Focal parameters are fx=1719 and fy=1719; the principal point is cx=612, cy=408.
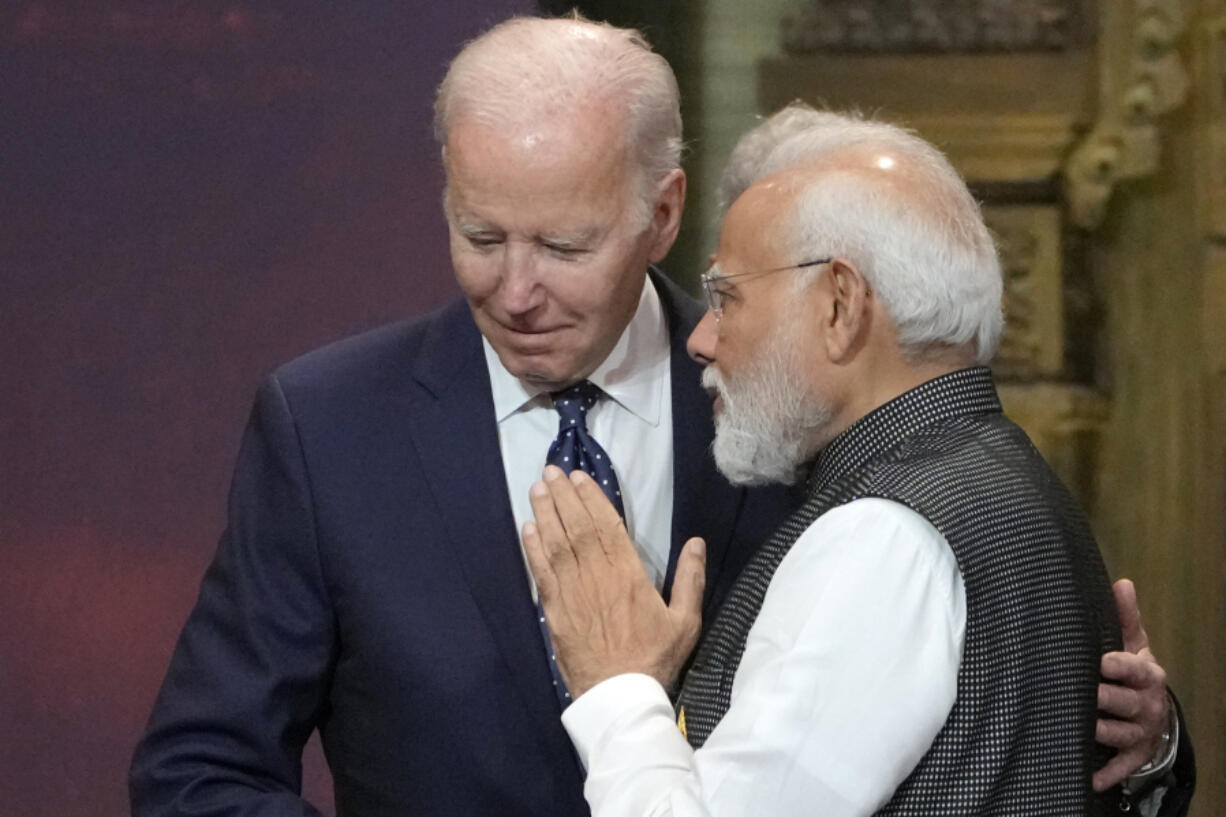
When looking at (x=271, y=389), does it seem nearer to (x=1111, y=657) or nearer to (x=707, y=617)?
(x=707, y=617)

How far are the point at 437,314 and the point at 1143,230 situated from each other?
1753 millimetres

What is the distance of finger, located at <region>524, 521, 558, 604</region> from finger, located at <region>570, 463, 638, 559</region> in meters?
0.06

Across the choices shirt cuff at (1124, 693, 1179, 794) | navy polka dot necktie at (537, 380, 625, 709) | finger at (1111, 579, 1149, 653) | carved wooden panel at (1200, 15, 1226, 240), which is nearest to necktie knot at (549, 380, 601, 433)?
navy polka dot necktie at (537, 380, 625, 709)

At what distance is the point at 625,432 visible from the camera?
2.12 meters

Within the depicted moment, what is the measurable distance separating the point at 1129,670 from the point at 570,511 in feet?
1.98

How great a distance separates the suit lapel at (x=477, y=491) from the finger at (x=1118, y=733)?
59 centimetres

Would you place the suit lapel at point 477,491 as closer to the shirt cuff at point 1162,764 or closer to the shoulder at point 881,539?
the shoulder at point 881,539

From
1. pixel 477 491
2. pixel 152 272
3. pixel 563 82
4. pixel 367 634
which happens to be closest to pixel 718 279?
pixel 563 82

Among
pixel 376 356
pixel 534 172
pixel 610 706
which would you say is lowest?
pixel 610 706

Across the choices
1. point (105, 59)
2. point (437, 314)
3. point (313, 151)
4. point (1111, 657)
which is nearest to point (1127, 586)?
point (1111, 657)

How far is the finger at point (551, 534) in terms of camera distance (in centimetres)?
182

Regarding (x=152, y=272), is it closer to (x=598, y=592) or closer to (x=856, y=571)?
(x=598, y=592)

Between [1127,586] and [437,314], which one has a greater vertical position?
[437,314]

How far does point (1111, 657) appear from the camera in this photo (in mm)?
1762
